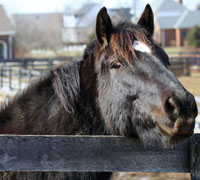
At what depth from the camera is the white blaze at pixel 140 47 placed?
10.0 feet

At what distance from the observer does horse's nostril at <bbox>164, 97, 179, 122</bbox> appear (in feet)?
8.25

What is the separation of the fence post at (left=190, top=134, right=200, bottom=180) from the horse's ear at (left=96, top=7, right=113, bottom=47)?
112 cm

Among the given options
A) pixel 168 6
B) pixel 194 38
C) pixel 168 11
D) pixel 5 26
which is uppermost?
pixel 168 6

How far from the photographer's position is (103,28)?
3.26 metres

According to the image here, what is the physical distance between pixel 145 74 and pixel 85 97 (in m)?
0.72

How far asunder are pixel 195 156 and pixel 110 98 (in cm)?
83

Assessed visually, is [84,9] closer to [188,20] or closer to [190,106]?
[188,20]

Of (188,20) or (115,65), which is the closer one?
(115,65)

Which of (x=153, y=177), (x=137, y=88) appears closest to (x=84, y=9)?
(x=153, y=177)

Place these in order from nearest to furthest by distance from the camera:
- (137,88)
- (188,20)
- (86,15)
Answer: (137,88) < (188,20) < (86,15)

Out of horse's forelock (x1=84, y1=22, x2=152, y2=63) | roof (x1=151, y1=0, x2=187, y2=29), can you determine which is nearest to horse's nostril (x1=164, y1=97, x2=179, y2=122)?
horse's forelock (x1=84, y1=22, x2=152, y2=63)

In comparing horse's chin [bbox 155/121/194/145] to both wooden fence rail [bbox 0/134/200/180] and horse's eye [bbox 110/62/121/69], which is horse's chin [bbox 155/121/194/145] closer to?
wooden fence rail [bbox 0/134/200/180]

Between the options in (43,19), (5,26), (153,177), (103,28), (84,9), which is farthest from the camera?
(43,19)

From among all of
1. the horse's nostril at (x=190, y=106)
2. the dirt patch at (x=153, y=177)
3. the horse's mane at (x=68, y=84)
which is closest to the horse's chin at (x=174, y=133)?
the horse's nostril at (x=190, y=106)
